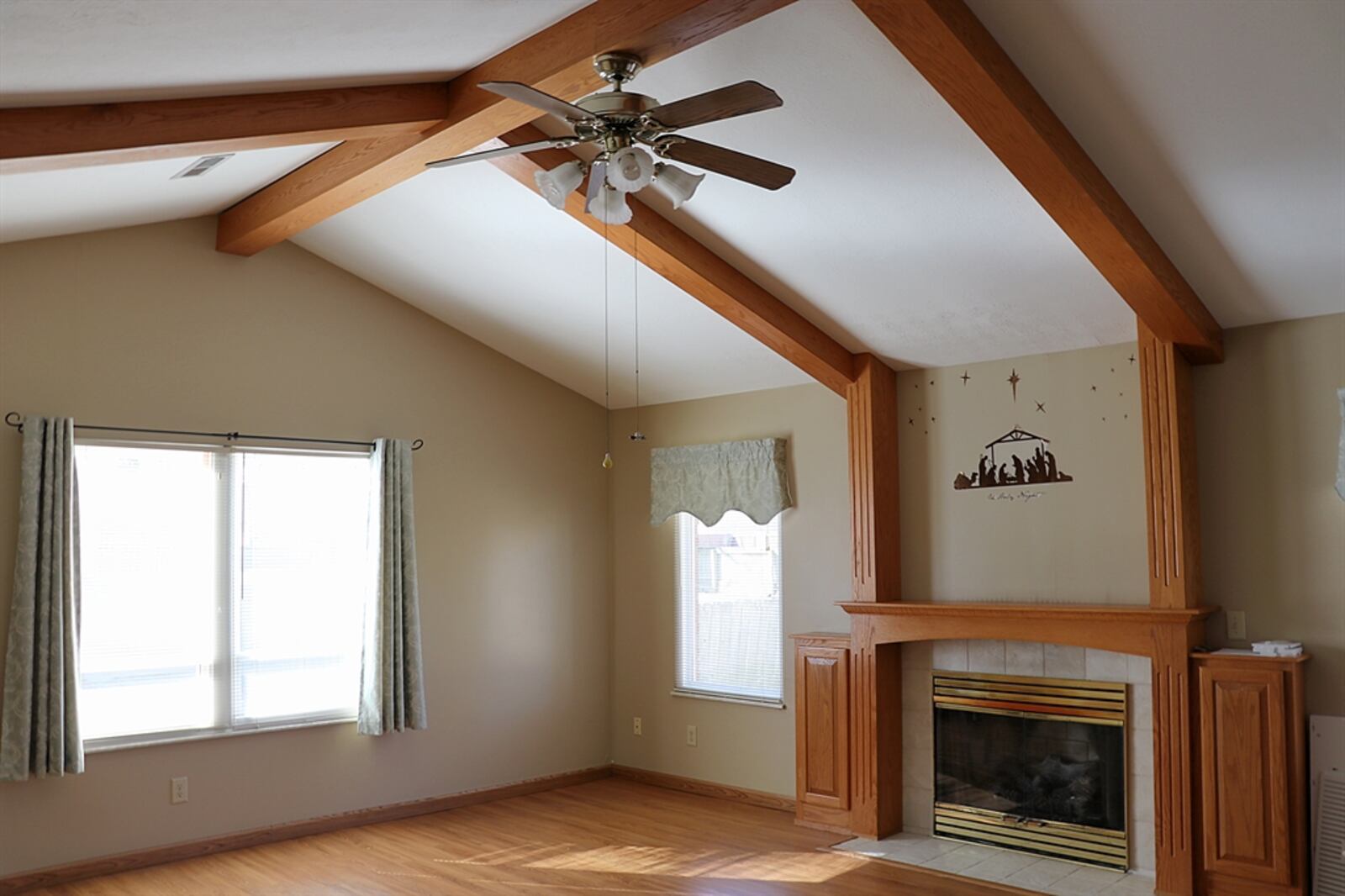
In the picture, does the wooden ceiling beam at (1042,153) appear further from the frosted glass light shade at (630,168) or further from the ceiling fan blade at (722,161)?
the frosted glass light shade at (630,168)

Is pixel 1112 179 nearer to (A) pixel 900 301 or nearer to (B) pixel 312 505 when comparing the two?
(A) pixel 900 301

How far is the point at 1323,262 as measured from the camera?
462cm

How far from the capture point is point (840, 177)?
4.62 meters

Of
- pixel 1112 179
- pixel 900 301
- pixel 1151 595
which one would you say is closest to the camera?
pixel 1112 179

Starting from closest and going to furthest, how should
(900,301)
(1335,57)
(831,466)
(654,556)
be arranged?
1. (1335,57)
2. (900,301)
3. (831,466)
4. (654,556)

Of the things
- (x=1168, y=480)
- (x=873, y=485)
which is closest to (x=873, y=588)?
(x=873, y=485)

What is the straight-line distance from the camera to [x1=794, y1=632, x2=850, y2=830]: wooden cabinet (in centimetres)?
620

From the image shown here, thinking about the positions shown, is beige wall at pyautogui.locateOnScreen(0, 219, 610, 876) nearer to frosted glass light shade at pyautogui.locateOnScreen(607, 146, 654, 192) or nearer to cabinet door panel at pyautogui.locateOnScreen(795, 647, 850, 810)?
cabinet door panel at pyautogui.locateOnScreen(795, 647, 850, 810)

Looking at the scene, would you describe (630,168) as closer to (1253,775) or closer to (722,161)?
(722,161)

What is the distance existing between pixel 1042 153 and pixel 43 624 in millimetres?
4676

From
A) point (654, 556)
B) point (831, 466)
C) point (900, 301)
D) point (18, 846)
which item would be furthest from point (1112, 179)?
point (18, 846)

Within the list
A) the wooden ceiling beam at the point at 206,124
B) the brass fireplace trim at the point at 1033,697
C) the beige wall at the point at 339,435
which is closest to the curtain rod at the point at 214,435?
the beige wall at the point at 339,435

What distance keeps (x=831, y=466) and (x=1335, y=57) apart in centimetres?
364

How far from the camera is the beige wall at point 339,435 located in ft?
18.0
